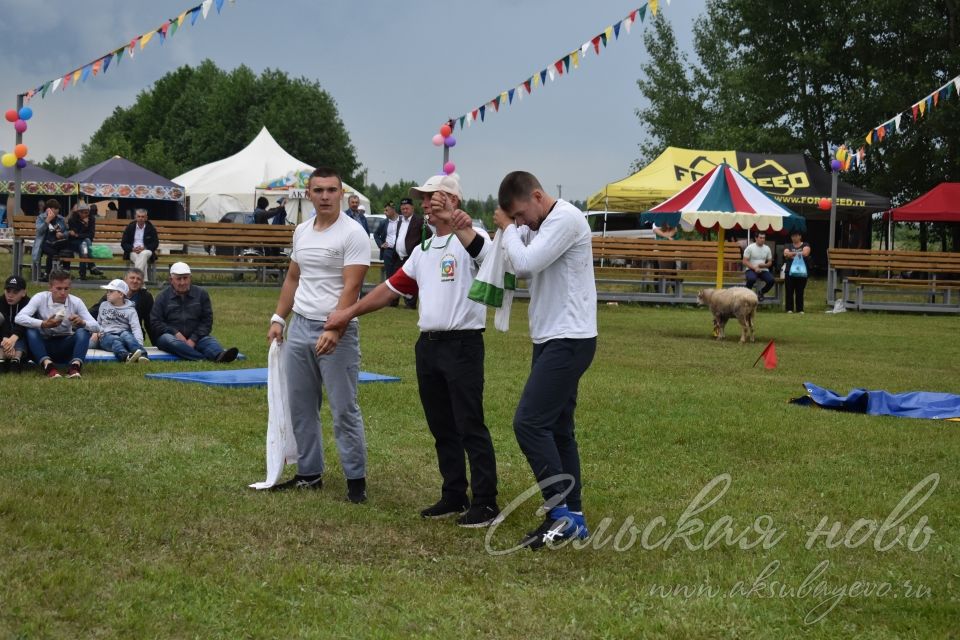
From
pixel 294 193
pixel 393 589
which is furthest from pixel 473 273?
pixel 294 193

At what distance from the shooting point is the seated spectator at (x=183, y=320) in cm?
1295

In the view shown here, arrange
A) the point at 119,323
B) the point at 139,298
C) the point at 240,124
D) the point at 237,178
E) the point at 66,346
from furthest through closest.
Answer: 1. the point at 240,124
2. the point at 237,178
3. the point at 139,298
4. the point at 119,323
5. the point at 66,346

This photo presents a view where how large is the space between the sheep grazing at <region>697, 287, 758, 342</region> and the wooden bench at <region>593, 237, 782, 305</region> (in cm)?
712

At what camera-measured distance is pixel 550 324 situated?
18.9 feet

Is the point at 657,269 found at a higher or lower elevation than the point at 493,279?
lower

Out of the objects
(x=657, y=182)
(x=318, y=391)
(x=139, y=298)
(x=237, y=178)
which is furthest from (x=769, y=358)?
(x=237, y=178)

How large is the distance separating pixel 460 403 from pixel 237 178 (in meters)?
43.5

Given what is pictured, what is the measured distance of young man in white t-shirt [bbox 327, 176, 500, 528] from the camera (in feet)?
20.4

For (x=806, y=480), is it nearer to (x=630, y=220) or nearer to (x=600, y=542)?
(x=600, y=542)

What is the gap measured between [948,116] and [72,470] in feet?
116

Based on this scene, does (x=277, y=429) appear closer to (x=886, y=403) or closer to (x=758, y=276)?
(x=886, y=403)

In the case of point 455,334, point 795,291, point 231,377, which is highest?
point 455,334

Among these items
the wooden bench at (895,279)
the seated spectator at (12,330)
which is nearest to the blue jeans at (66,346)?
the seated spectator at (12,330)

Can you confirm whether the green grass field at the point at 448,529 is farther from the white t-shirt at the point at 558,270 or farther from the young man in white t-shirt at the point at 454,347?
the white t-shirt at the point at 558,270
